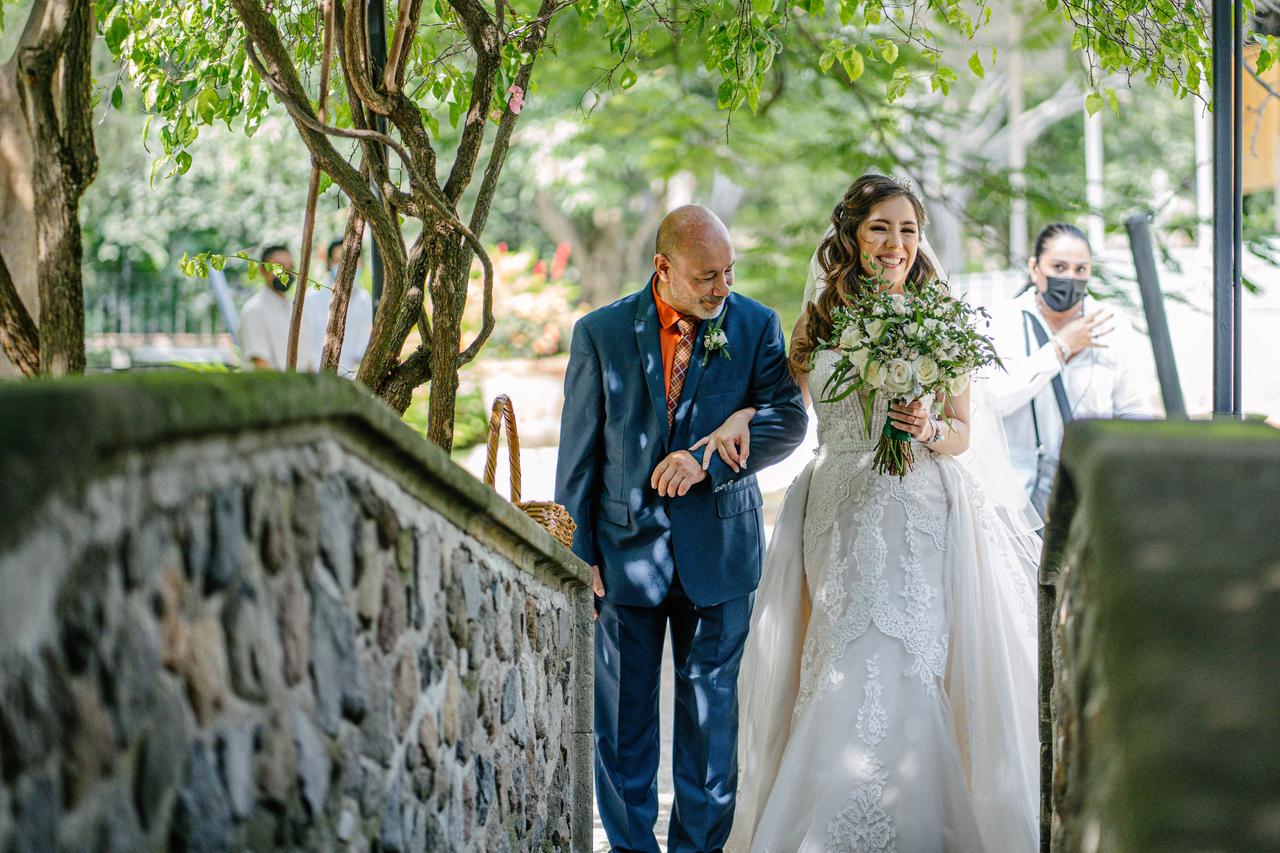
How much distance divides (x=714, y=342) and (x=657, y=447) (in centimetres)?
44

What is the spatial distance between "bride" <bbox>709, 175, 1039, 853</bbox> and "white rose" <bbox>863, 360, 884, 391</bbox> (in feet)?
0.86

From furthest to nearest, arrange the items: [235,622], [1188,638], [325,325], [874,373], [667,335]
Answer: [325,325] < [667,335] < [874,373] < [1188,638] < [235,622]

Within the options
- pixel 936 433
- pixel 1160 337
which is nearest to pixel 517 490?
pixel 936 433

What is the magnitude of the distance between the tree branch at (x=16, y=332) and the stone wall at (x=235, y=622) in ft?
8.59

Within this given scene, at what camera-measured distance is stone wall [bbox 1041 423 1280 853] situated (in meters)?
2.24

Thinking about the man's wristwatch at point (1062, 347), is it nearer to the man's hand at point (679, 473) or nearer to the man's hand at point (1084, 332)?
the man's hand at point (1084, 332)

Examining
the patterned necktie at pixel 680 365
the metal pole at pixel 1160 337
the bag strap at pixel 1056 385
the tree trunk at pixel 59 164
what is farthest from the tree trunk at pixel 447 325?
the bag strap at pixel 1056 385

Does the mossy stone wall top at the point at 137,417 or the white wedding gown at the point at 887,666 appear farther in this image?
the white wedding gown at the point at 887,666

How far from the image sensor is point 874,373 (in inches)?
189

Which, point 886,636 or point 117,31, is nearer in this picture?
point 886,636

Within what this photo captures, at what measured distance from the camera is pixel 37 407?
1.50 meters

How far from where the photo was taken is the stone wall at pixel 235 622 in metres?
1.52

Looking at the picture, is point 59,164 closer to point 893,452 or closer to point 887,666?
point 893,452

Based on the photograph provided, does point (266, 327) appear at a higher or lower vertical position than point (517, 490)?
higher
